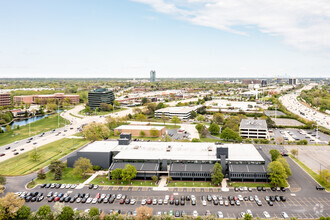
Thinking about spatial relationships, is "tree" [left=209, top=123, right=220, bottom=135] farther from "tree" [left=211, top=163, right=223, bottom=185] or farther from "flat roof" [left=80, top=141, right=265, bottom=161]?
"tree" [left=211, top=163, right=223, bottom=185]

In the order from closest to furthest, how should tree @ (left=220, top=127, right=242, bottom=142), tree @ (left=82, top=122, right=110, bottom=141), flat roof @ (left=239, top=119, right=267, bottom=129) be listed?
tree @ (left=220, top=127, right=242, bottom=142), tree @ (left=82, top=122, right=110, bottom=141), flat roof @ (left=239, top=119, right=267, bottom=129)

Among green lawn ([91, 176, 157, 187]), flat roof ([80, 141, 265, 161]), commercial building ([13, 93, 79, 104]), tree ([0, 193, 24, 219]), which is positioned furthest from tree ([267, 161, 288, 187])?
commercial building ([13, 93, 79, 104])

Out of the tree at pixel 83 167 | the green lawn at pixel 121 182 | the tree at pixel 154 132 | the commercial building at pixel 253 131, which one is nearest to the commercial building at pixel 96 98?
the tree at pixel 154 132

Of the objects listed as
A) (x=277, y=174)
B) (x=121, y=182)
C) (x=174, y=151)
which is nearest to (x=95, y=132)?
(x=174, y=151)

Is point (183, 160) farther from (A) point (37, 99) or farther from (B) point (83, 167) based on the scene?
(A) point (37, 99)

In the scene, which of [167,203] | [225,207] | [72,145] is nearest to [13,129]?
[72,145]

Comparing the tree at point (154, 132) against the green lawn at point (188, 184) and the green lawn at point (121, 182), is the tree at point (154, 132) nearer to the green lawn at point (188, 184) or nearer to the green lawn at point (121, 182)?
the green lawn at point (121, 182)
